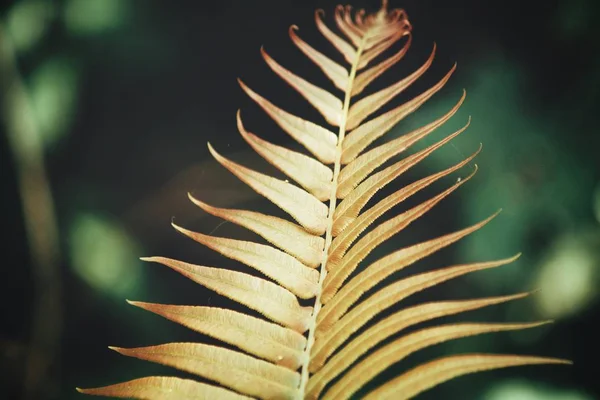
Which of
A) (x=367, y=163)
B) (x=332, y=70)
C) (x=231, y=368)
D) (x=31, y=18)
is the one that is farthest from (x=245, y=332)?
(x=31, y=18)

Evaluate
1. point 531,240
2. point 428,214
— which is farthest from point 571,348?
point 428,214

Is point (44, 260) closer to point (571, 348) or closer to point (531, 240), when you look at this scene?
point (531, 240)

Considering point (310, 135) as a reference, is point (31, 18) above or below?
above

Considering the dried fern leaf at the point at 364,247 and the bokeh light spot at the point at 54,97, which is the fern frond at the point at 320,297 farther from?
the bokeh light spot at the point at 54,97

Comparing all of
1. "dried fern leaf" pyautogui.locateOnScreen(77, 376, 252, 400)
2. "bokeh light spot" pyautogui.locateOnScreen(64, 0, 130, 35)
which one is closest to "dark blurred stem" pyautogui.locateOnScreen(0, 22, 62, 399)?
"bokeh light spot" pyautogui.locateOnScreen(64, 0, 130, 35)

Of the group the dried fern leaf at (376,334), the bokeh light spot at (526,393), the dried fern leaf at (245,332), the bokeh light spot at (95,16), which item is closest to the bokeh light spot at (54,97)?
the bokeh light spot at (95,16)

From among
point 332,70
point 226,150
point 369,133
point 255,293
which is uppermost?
point 226,150

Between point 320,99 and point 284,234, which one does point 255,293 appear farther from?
point 320,99
